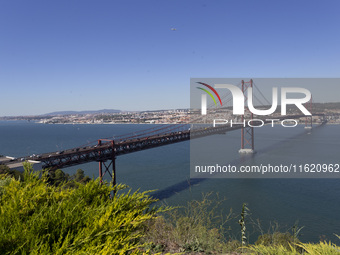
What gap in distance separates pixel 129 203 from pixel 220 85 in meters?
31.1

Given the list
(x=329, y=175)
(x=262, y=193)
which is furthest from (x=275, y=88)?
(x=262, y=193)

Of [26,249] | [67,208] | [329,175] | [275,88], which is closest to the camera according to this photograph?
[26,249]

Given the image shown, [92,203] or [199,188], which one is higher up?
[92,203]

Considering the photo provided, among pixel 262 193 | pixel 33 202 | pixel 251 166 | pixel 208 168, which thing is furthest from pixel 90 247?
pixel 251 166

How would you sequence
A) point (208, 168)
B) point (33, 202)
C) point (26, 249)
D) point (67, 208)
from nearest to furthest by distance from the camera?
point (26, 249) → point (67, 208) → point (33, 202) → point (208, 168)

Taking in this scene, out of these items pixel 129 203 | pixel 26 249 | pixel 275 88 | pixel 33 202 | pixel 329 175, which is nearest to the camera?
pixel 26 249

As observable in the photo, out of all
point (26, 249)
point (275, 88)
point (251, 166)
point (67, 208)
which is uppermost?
point (275, 88)

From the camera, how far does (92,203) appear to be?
7.80ft

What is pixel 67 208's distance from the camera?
2.02m

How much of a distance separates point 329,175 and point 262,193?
29.3ft

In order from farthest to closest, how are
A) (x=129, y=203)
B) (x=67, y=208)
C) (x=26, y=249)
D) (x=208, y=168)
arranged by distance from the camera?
(x=208, y=168), (x=129, y=203), (x=67, y=208), (x=26, y=249)

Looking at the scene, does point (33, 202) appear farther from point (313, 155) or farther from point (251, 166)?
point (313, 155)

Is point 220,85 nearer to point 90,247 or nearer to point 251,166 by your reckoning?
point 251,166

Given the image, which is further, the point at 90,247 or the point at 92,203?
the point at 92,203
